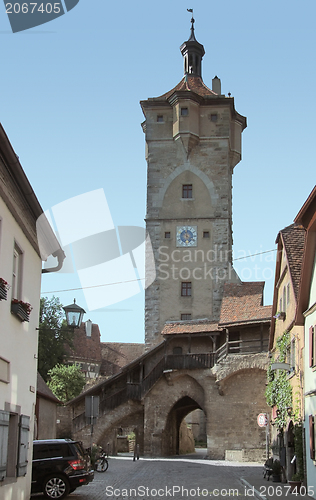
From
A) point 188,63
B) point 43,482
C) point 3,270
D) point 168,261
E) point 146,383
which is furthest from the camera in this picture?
point 188,63

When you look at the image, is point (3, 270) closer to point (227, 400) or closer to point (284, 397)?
point (284, 397)

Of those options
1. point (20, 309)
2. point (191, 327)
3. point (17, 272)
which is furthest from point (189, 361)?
point (20, 309)

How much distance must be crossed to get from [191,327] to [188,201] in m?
10.1

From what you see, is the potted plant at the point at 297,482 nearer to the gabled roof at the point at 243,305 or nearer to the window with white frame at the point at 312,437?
the window with white frame at the point at 312,437

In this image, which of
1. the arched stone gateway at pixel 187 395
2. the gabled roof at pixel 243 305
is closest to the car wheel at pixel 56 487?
the arched stone gateway at pixel 187 395

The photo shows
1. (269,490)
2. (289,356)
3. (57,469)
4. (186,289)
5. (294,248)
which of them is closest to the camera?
(57,469)

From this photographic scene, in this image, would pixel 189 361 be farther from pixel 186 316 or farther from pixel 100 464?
pixel 100 464

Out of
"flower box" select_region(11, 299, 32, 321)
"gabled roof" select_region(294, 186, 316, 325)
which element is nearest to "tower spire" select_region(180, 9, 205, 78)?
"gabled roof" select_region(294, 186, 316, 325)

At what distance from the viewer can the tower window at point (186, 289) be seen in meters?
45.7

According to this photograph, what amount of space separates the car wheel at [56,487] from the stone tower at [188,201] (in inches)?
1160

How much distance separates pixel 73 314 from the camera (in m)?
15.6

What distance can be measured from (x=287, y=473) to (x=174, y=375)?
19.5 metres

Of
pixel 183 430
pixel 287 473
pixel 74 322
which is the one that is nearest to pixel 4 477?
pixel 74 322

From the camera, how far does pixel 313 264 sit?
16.4 m
